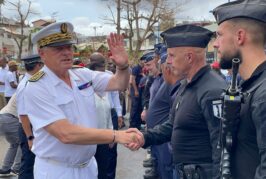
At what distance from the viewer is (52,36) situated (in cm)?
309

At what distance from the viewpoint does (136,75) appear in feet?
35.8

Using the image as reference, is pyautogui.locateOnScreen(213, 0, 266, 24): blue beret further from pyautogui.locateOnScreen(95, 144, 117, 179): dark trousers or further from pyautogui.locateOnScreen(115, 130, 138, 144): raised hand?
pyautogui.locateOnScreen(95, 144, 117, 179): dark trousers

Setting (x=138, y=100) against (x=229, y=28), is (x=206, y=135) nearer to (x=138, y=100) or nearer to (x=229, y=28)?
(x=229, y=28)

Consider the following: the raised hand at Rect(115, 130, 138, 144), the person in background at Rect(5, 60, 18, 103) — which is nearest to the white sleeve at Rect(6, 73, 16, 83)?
the person in background at Rect(5, 60, 18, 103)

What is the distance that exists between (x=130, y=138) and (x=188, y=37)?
956mm

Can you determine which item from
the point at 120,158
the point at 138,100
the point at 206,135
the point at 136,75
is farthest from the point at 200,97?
the point at 136,75

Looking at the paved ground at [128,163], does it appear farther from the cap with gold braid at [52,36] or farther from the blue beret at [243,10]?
the blue beret at [243,10]

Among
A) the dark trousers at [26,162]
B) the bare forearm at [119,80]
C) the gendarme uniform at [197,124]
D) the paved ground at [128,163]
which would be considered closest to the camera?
the gendarme uniform at [197,124]

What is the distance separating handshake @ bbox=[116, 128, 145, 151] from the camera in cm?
299

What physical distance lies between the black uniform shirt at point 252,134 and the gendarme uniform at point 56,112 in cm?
135

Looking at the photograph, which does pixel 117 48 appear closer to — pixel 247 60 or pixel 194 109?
pixel 194 109

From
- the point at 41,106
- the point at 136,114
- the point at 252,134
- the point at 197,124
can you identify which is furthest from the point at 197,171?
the point at 136,114

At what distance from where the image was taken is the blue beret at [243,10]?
2031 millimetres

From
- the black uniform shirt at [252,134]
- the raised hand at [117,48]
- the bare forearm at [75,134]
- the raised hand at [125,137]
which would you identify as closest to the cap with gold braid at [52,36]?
the raised hand at [117,48]
